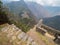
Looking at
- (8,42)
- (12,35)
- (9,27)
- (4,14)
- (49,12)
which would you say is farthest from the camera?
(49,12)

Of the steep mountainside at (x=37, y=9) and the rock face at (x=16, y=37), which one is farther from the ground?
the rock face at (x=16, y=37)

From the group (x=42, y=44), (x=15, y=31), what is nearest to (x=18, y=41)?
(x=15, y=31)

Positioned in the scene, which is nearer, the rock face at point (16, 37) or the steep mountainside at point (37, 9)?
the rock face at point (16, 37)

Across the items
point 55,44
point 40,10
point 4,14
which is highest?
point 4,14

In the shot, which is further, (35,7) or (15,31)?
(35,7)

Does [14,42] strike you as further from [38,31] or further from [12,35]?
[38,31]

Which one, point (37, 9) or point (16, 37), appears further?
point (37, 9)

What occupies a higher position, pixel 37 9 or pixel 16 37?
pixel 16 37

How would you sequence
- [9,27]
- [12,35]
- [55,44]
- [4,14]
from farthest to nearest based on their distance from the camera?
[55,44] < [4,14] < [9,27] < [12,35]

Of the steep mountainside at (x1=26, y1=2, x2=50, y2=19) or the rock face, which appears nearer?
the rock face

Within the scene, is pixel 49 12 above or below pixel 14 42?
below

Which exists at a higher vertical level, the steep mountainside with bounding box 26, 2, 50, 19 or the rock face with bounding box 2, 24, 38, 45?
the rock face with bounding box 2, 24, 38, 45
